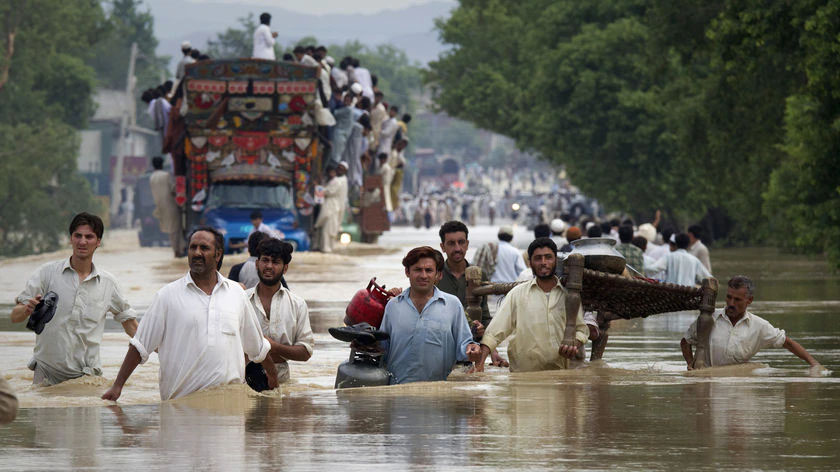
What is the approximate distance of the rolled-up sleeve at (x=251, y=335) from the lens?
10.1 meters

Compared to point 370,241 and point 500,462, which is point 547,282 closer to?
point 500,462

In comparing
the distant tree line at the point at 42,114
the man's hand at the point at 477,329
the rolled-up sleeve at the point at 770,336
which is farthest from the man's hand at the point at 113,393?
the distant tree line at the point at 42,114

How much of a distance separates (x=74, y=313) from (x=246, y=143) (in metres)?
23.9

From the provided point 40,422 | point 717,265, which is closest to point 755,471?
point 40,422

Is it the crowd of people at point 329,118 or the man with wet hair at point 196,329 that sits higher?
the crowd of people at point 329,118

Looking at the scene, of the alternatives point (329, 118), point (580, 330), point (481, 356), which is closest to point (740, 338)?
point (580, 330)

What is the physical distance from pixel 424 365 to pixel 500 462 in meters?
2.69

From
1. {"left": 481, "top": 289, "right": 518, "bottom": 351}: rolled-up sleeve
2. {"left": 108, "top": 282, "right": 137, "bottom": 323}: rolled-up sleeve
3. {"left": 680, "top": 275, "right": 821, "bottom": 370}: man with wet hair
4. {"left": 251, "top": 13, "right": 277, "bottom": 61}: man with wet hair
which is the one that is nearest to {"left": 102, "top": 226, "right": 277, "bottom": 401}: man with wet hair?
{"left": 108, "top": 282, "right": 137, "bottom": 323}: rolled-up sleeve

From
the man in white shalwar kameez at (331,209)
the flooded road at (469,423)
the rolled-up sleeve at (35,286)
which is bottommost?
the flooded road at (469,423)

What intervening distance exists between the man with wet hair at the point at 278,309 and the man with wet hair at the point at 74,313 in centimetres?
98

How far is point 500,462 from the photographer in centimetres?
863

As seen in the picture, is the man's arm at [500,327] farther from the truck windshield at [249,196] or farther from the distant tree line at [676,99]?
the truck windshield at [249,196]

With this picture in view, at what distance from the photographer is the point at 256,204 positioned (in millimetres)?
36000

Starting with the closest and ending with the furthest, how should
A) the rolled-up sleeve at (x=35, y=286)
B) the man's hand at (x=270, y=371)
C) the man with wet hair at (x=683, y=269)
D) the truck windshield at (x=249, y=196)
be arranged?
the man's hand at (x=270, y=371)
the rolled-up sleeve at (x=35, y=286)
the man with wet hair at (x=683, y=269)
the truck windshield at (x=249, y=196)
